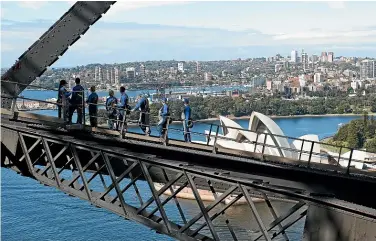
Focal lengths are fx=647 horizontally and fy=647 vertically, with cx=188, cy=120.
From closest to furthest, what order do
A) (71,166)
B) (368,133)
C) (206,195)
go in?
(71,166) → (206,195) → (368,133)

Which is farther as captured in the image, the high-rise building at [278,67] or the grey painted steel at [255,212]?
the high-rise building at [278,67]

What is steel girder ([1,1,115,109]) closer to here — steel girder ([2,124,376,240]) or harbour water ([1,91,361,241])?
steel girder ([2,124,376,240])

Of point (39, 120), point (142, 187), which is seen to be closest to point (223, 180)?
point (39, 120)

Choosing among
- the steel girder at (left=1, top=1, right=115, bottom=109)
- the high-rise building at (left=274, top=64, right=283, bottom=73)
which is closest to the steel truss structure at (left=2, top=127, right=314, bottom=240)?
the steel girder at (left=1, top=1, right=115, bottom=109)

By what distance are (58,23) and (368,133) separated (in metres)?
53.1

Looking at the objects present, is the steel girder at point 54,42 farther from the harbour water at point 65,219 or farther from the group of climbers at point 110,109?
the harbour water at point 65,219

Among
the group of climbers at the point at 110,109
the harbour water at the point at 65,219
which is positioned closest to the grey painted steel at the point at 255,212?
the group of climbers at the point at 110,109

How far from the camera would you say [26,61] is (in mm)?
11109

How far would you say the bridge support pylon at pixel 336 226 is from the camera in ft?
15.6

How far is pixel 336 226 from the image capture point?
4.98m

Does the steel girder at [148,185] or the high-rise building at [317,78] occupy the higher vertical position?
the steel girder at [148,185]

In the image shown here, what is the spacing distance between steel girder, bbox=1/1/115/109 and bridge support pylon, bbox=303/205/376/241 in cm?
663

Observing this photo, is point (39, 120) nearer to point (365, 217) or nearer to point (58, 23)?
point (58, 23)

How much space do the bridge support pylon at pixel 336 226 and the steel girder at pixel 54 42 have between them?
21.8 ft
